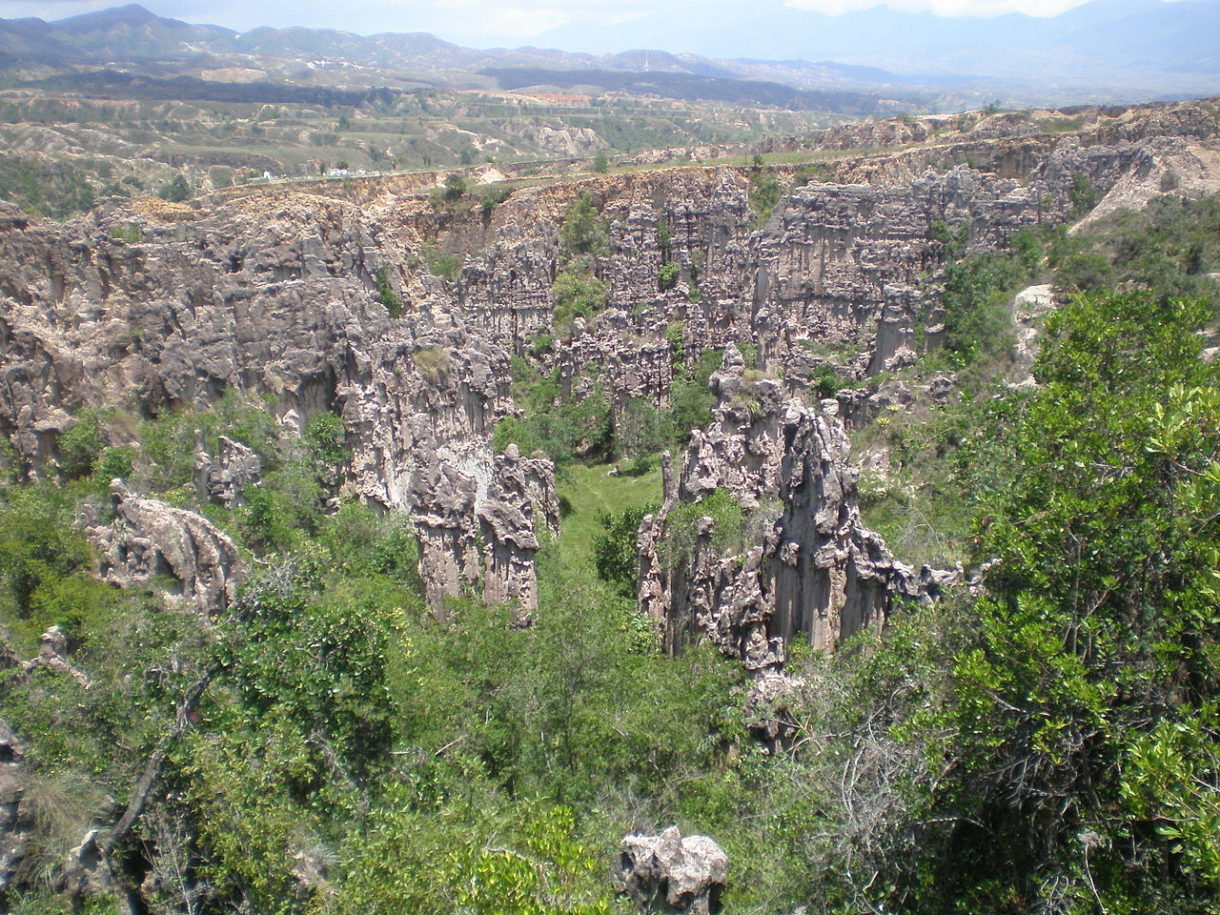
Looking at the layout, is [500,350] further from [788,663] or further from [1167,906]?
[1167,906]

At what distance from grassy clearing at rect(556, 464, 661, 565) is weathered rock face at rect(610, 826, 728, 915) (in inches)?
651

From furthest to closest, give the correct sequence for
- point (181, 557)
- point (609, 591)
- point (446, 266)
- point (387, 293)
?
point (446, 266), point (387, 293), point (609, 591), point (181, 557)

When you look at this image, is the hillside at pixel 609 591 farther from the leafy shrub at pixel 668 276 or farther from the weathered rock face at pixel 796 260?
the leafy shrub at pixel 668 276

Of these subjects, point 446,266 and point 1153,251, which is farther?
point 446,266

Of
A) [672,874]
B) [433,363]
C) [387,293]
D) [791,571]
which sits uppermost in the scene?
[387,293]

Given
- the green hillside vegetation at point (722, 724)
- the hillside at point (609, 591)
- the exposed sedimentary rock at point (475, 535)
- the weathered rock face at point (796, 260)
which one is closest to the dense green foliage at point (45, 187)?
the hillside at point (609, 591)

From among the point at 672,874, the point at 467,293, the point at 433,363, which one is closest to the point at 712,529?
the point at 672,874

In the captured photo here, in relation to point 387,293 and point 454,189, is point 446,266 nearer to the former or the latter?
point 454,189

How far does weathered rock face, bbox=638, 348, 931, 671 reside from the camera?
15062 millimetres

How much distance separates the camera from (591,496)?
32.5m

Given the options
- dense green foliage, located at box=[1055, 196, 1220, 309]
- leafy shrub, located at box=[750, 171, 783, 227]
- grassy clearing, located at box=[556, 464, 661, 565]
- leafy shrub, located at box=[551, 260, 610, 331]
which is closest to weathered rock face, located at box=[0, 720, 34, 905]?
grassy clearing, located at box=[556, 464, 661, 565]

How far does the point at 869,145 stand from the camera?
66.4 meters

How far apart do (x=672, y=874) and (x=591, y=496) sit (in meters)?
23.1

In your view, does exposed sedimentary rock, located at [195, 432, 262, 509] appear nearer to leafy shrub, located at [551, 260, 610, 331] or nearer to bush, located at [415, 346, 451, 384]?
bush, located at [415, 346, 451, 384]
